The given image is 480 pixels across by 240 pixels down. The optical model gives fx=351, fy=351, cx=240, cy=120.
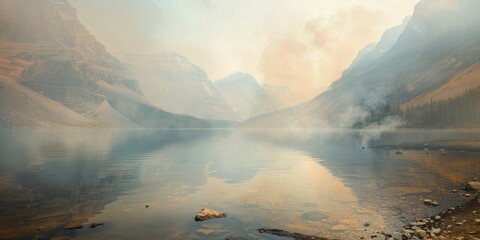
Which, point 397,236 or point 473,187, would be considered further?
point 473,187

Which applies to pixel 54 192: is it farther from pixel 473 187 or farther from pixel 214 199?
pixel 473 187

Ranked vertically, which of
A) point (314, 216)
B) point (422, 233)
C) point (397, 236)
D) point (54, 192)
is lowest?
point (314, 216)

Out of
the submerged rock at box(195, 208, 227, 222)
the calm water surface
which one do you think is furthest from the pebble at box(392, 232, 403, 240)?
the submerged rock at box(195, 208, 227, 222)

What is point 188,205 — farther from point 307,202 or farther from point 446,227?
point 446,227

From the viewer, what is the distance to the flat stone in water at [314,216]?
31.4 m

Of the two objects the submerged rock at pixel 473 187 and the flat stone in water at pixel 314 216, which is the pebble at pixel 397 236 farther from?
the submerged rock at pixel 473 187

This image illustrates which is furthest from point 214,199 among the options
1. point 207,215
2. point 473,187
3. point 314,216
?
point 473,187

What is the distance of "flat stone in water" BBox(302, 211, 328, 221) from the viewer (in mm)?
31434

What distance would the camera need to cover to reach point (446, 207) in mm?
33688

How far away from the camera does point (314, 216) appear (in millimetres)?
32250

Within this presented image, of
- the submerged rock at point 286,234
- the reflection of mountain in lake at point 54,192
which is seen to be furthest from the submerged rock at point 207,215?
the reflection of mountain in lake at point 54,192

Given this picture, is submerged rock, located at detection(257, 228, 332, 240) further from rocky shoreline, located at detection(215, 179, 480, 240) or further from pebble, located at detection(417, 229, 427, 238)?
pebble, located at detection(417, 229, 427, 238)

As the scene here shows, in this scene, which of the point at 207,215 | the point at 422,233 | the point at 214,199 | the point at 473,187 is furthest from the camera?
the point at 473,187

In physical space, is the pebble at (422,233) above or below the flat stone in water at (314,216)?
above
